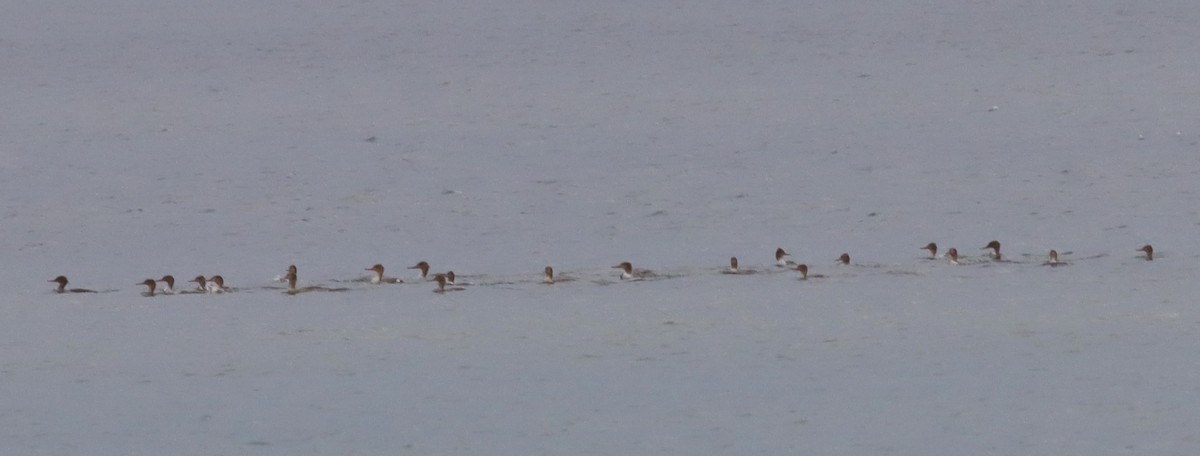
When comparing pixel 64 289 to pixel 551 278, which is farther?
pixel 551 278

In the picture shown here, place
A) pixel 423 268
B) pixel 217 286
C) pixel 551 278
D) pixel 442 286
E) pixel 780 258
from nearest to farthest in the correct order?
1. pixel 442 286
2. pixel 217 286
3. pixel 551 278
4. pixel 423 268
5. pixel 780 258

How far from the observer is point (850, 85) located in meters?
32.0

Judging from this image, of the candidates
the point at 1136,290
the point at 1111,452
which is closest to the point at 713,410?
the point at 1111,452

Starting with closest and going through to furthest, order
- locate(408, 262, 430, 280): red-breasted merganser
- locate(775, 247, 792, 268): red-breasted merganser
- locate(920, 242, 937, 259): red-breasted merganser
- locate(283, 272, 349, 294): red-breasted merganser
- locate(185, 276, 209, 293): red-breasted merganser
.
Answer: locate(283, 272, 349, 294): red-breasted merganser → locate(185, 276, 209, 293): red-breasted merganser → locate(408, 262, 430, 280): red-breasted merganser → locate(775, 247, 792, 268): red-breasted merganser → locate(920, 242, 937, 259): red-breasted merganser

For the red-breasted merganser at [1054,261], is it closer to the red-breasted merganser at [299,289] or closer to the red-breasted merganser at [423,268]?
the red-breasted merganser at [423,268]

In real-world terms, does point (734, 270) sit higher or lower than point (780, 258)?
lower

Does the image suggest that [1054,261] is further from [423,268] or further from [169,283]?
[169,283]

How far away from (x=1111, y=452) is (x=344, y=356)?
6.07 m

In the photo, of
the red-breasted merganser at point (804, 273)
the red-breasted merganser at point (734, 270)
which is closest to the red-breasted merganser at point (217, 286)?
the red-breasted merganser at point (734, 270)

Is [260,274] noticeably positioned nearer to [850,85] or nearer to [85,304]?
[85,304]

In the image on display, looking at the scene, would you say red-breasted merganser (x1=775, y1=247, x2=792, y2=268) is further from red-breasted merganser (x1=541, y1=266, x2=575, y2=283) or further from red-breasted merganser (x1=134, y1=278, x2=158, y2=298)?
red-breasted merganser (x1=134, y1=278, x2=158, y2=298)

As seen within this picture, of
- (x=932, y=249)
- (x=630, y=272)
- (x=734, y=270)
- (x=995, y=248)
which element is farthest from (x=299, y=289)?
(x=995, y=248)

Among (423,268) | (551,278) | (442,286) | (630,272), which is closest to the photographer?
(442,286)

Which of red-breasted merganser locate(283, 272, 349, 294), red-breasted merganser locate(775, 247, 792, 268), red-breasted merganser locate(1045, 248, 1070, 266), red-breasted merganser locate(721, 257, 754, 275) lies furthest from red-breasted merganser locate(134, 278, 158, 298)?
red-breasted merganser locate(1045, 248, 1070, 266)
